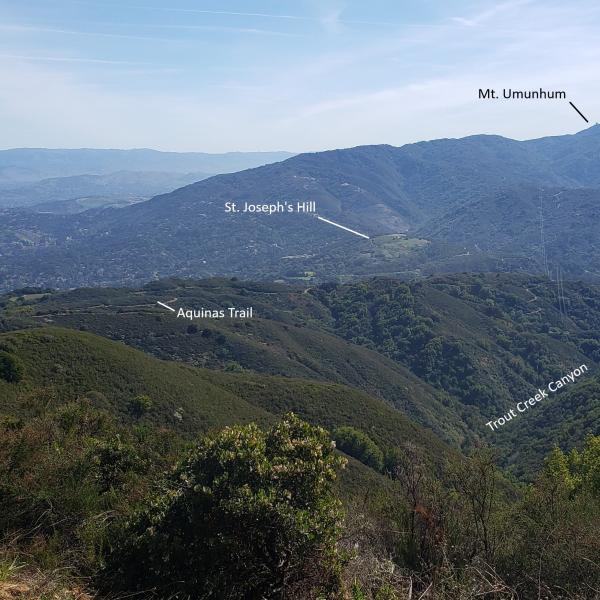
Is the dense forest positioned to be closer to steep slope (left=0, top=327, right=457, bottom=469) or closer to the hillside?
steep slope (left=0, top=327, right=457, bottom=469)

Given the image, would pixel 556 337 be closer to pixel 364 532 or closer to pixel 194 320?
pixel 194 320

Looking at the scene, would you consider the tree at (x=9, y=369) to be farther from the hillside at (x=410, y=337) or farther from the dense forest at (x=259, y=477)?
the hillside at (x=410, y=337)

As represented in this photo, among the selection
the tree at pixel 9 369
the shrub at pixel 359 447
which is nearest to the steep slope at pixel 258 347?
the shrub at pixel 359 447

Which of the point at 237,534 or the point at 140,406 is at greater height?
the point at 237,534

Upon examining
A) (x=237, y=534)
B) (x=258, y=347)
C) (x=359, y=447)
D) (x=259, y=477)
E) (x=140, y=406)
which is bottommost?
(x=258, y=347)

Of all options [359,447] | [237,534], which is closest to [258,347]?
[359,447]

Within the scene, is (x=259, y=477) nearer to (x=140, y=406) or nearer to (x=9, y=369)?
(x=140, y=406)

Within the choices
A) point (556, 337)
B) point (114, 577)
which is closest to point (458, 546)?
point (114, 577)

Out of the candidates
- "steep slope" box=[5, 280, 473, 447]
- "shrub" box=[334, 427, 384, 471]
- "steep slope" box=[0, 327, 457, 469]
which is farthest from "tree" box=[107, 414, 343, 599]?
"steep slope" box=[5, 280, 473, 447]
